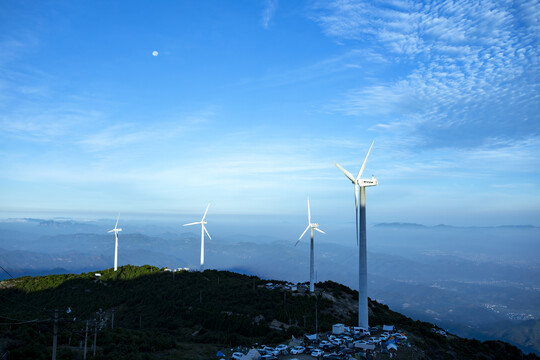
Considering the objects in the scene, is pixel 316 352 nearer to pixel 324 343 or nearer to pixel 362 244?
pixel 324 343

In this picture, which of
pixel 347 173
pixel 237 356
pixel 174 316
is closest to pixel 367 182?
pixel 347 173

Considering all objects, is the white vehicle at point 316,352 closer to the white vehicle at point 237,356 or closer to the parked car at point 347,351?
the parked car at point 347,351

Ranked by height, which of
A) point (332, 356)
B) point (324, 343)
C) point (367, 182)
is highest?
point (367, 182)

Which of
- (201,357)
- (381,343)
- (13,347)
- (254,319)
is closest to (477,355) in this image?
(381,343)

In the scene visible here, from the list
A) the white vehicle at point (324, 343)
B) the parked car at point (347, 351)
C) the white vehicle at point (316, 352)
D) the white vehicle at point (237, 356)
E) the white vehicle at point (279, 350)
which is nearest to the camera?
the white vehicle at point (237, 356)

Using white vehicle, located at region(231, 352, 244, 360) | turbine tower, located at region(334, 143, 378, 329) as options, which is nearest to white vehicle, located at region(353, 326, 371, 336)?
turbine tower, located at region(334, 143, 378, 329)

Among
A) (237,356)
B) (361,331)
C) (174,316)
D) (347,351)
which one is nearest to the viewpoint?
(237,356)

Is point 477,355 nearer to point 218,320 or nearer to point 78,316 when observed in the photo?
point 218,320

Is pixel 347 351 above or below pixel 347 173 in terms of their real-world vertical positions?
below

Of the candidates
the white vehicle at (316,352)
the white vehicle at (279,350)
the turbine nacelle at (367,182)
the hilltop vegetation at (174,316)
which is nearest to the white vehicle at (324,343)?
the white vehicle at (316,352)
